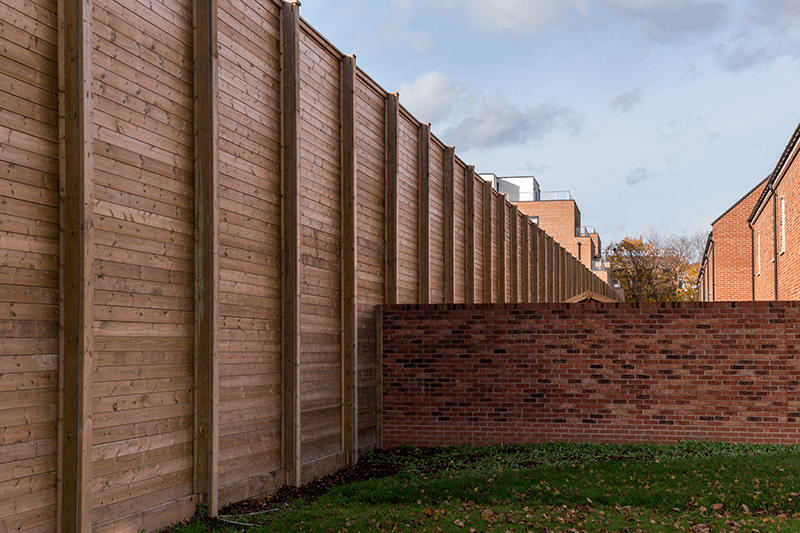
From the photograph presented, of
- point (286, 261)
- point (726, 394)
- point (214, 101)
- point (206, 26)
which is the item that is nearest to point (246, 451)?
point (286, 261)

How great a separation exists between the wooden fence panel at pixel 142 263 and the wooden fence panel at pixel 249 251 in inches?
24.2

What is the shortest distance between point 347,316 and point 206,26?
4929mm

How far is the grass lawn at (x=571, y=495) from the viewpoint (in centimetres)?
723

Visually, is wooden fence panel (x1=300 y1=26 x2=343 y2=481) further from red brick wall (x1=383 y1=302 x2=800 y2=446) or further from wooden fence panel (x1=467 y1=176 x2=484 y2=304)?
wooden fence panel (x1=467 y1=176 x2=484 y2=304)

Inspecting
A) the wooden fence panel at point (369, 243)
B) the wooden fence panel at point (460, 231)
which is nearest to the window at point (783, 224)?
the wooden fence panel at point (460, 231)

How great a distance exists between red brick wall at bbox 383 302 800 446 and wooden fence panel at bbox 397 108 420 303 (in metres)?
1.39

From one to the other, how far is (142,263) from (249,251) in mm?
1890

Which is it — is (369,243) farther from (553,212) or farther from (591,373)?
(553,212)

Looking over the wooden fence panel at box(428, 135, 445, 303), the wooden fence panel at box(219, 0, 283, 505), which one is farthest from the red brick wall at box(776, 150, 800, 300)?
the wooden fence panel at box(219, 0, 283, 505)

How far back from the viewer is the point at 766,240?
25.0m

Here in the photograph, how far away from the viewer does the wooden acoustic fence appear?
5629 mm

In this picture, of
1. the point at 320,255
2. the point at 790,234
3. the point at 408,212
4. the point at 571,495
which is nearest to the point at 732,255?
the point at 790,234

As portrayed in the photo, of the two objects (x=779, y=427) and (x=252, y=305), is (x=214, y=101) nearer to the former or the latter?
(x=252, y=305)

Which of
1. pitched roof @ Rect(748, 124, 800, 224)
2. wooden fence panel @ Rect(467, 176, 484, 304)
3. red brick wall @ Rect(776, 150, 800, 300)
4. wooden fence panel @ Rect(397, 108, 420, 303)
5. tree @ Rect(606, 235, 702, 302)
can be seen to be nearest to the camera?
wooden fence panel @ Rect(397, 108, 420, 303)
